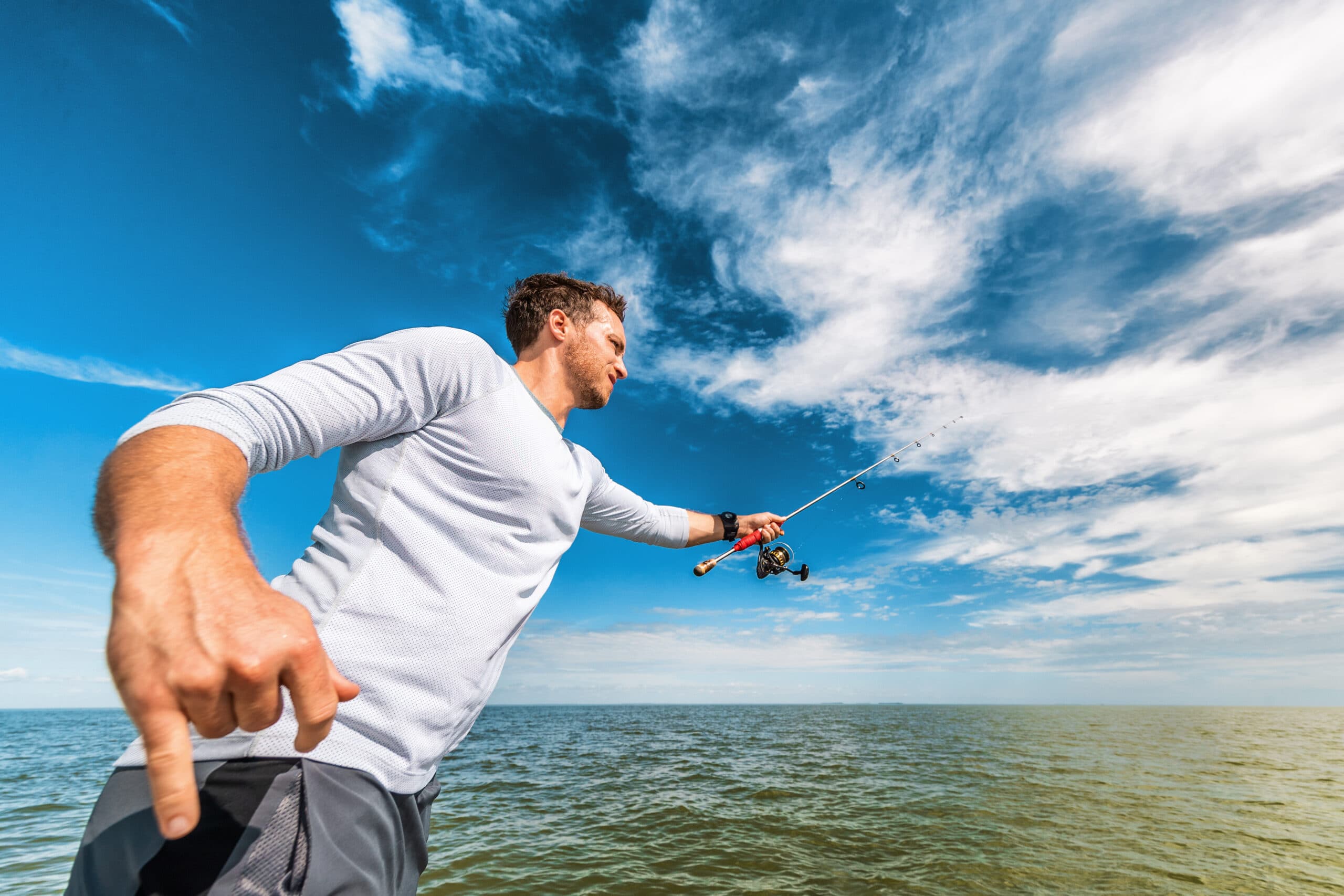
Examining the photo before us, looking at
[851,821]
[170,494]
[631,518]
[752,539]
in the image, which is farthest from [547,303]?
[851,821]

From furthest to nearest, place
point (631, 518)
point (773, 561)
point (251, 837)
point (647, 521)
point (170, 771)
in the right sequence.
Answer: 1. point (773, 561)
2. point (647, 521)
3. point (631, 518)
4. point (251, 837)
5. point (170, 771)

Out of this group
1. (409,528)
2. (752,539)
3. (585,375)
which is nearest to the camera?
(409,528)

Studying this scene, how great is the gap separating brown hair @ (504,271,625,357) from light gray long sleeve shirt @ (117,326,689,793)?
0.84 m

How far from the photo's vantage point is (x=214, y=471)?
94 cm

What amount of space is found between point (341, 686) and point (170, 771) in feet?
0.72

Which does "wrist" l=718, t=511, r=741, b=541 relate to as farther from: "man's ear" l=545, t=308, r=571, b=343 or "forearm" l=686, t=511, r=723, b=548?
"man's ear" l=545, t=308, r=571, b=343

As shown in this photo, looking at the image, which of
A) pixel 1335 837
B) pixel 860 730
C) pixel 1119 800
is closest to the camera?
pixel 1335 837

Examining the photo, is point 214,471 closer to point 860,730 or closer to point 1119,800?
point 1119,800

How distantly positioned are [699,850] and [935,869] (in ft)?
12.3

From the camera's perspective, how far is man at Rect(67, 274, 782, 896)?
27.7 inches

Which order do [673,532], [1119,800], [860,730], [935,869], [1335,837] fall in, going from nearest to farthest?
[673,532], [935,869], [1335,837], [1119,800], [860,730]

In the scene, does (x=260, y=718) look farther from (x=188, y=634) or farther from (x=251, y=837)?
(x=251, y=837)

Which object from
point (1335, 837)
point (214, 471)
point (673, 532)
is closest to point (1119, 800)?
point (1335, 837)

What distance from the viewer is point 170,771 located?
2.06 feet
